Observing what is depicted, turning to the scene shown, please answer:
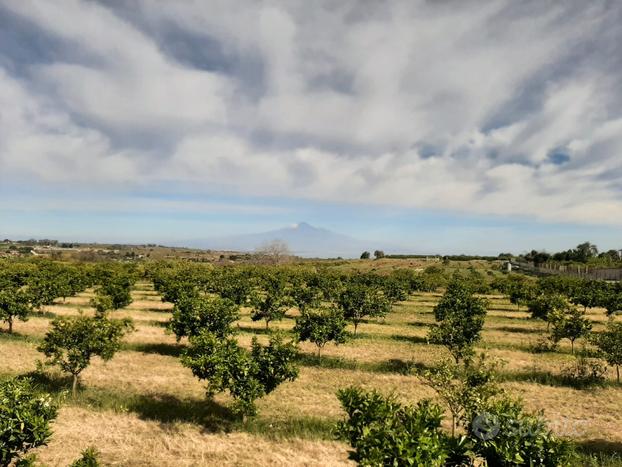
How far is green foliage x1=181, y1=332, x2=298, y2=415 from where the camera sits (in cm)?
2144

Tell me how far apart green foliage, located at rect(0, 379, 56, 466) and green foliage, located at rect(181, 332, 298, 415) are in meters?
8.46

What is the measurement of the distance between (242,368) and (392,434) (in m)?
11.9

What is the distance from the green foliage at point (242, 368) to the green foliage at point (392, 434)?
867 centimetres

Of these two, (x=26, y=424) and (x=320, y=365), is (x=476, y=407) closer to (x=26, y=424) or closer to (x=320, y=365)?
(x=26, y=424)

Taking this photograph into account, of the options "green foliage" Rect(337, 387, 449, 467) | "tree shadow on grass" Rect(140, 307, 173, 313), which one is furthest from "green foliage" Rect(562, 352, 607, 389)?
"tree shadow on grass" Rect(140, 307, 173, 313)

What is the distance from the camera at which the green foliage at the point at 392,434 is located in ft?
36.5

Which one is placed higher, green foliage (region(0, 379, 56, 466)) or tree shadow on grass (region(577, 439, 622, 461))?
green foliage (region(0, 379, 56, 466))

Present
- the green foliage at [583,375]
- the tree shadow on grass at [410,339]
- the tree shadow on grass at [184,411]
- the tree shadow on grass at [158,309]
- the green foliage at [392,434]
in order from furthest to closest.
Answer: the tree shadow on grass at [158,309], the tree shadow on grass at [410,339], the green foliage at [583,375], the tree shadow on grass at [184,411], the green foliage at [392,434]

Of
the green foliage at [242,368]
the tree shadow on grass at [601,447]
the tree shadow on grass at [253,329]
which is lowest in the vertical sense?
the tree shadow on grass at [253,329]

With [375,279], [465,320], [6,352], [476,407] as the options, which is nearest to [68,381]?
[6,352]

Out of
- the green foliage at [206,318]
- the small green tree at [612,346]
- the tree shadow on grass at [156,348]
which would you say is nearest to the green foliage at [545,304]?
the small green tree at [612,346]

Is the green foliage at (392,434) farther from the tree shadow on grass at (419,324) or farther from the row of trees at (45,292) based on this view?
the tree shadow on grass at (419,324)

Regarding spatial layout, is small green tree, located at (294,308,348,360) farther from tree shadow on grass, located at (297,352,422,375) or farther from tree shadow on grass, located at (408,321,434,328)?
tree shadow on grass, located at (408,321,434,328)

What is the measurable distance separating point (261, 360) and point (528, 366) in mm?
26127
